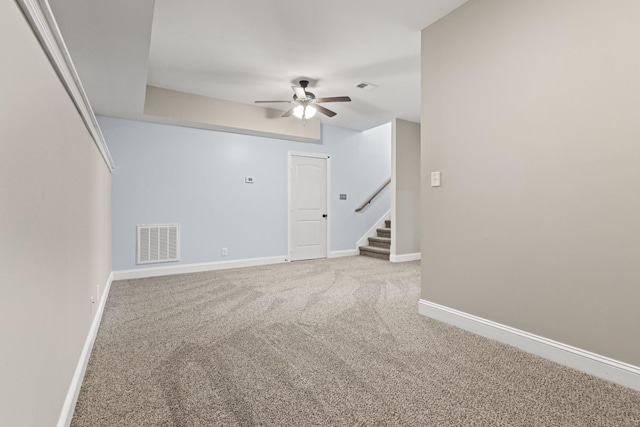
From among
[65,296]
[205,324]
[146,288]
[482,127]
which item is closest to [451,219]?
[482,127]

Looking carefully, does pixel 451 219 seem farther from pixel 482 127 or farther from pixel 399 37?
pixel 399 37

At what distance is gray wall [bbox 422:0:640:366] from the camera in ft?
5.72

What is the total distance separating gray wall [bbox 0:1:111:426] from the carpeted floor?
1.32 feet

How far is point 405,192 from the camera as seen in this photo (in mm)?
5750

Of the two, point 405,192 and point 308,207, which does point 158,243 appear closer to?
point 308,207

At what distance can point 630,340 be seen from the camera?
170 centimetres

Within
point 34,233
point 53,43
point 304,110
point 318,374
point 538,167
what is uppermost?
point 304,110

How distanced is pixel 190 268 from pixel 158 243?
1.89 feet

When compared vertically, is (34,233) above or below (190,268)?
above

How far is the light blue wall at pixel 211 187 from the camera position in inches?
173

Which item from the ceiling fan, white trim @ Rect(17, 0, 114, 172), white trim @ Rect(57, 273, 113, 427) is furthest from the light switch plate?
white trim @ Rect(57, 273, 113, 427)

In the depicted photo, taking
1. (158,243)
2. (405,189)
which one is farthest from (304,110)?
(158,243)

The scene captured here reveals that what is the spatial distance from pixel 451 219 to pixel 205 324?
2.20 metres

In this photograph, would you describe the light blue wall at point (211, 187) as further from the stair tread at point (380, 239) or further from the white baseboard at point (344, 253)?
the stair tread at point (380, 239)
